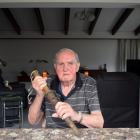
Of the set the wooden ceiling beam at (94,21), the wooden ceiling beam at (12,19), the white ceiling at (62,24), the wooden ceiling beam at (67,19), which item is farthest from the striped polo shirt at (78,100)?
the wooden ceiling beam at (12,19)

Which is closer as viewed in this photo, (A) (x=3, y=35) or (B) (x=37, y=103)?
(B) (x=37, y=103)

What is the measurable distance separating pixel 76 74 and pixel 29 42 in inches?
344

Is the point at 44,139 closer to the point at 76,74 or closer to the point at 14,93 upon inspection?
the point at 76,74

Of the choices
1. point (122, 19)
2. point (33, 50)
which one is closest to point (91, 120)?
point (122, 19)

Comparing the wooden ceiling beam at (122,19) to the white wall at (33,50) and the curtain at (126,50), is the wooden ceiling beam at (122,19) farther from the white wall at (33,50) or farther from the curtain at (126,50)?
the white wall at (33,50)

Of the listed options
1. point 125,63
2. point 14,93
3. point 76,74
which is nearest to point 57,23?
point 125,63

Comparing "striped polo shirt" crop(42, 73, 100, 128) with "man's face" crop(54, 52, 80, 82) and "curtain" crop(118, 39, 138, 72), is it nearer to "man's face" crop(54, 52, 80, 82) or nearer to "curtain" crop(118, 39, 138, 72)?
"man's face" crop(54, 52, 80, 82)

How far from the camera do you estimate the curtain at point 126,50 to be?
1030 cm

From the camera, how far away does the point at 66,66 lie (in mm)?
1645

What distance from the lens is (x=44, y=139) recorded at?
90cm

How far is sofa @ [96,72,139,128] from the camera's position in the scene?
9.19 feet

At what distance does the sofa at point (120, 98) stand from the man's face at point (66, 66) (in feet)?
3.81

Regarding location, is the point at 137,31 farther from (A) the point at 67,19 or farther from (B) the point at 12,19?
(B) the point at 12,19

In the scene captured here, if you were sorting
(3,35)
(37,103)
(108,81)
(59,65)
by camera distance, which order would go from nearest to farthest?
(37,103) → (59,65) → (108,81) → (3,35)
